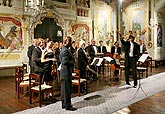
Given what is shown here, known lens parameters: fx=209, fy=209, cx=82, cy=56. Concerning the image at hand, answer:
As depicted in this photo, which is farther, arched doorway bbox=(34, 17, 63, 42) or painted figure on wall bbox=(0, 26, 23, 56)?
arched doorway bbox=(34, 17, 63, 42)

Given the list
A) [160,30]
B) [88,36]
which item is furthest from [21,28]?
[160,30]

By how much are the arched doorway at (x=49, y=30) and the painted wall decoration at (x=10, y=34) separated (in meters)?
1.04

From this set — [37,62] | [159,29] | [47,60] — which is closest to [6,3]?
[37,62]

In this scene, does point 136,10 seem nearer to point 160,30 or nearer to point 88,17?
point 160,30

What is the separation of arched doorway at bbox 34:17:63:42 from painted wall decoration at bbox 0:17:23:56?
3.40 ft

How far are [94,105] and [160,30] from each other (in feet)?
37.8

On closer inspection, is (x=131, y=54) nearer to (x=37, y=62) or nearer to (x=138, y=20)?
(x=37, y=62)

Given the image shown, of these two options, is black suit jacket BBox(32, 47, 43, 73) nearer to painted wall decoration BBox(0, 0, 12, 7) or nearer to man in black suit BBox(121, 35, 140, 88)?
man in black suit BBox(121, 35, 140, 88)

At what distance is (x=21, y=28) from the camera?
10742 mm

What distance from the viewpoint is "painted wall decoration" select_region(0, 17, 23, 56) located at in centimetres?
1008

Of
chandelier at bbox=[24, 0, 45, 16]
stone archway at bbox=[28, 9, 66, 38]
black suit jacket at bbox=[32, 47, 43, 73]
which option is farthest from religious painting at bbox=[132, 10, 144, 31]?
black suit jacket at bbox=[32, 47, 43, 73]

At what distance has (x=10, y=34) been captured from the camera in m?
10.4

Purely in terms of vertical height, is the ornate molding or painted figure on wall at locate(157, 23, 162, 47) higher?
the ornate molding

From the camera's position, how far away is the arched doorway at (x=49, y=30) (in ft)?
37.8
